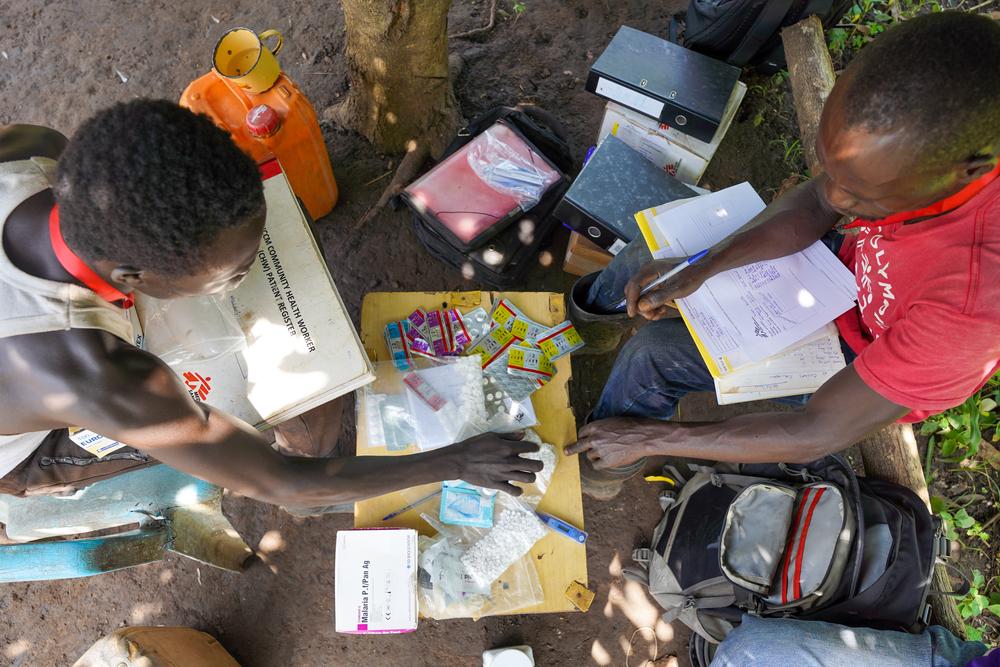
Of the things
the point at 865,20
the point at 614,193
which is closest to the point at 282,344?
the point at 614,193

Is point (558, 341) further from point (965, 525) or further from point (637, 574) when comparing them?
point (965, 525)

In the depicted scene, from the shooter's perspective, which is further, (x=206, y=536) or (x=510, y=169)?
(x=510, y=169)

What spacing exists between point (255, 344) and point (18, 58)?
300 centimetres

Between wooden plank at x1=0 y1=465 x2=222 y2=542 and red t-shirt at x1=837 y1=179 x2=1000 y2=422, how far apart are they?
7.12 ft

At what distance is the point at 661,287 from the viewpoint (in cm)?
202

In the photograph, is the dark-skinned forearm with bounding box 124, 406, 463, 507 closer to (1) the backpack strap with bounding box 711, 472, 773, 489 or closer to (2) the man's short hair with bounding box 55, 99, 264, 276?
(2) the man's short hair with bounding box 55, 99, 264, 276

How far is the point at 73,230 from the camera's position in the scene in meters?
1.35

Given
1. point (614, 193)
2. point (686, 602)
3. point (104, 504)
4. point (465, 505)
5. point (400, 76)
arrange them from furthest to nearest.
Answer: point (400, 76)
point (614, 193)
point (686, 602)
point (465, 505)
point (104, 504)

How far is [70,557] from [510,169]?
2.21m

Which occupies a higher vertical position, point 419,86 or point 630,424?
point 419,86

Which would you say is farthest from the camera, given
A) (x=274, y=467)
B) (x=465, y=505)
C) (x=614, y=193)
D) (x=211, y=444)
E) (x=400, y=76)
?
(x=400, y=76)

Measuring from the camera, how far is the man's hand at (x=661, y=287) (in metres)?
1.98

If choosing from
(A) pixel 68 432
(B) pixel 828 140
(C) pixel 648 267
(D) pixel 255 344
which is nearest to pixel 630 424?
(C) pixel 648 267

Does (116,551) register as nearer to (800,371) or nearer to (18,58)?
(800,371)
